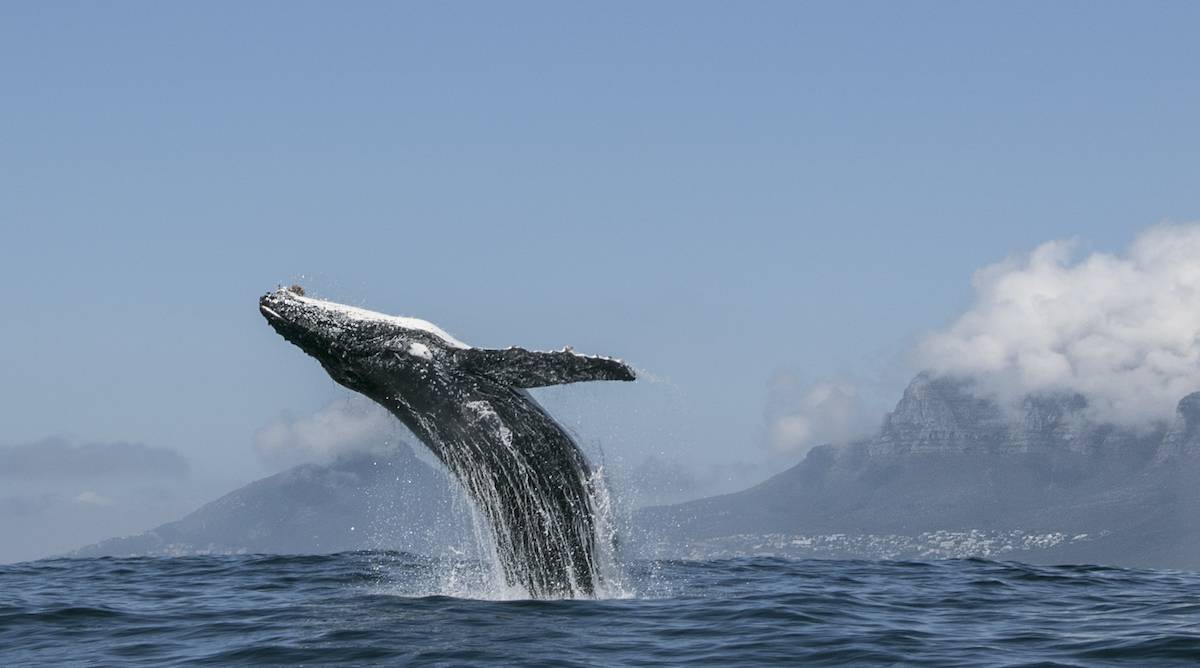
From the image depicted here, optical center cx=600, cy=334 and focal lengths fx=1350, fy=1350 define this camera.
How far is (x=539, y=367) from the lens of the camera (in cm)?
1622

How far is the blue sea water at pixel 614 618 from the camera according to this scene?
14.5 m

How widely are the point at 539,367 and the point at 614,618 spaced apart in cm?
315

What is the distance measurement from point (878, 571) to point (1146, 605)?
6.48 meters

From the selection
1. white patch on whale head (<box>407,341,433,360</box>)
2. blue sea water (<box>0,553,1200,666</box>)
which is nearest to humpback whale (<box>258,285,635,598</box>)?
white patch on whale head (<box>407,341,433,360</box>)

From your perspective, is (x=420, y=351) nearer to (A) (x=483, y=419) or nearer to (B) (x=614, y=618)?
(A) (x=483, y=419)

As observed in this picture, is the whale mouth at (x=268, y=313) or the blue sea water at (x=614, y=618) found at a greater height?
the whale mouth at (x=268, y=313)

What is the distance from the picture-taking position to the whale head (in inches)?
667

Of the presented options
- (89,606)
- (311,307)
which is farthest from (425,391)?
(89,606)

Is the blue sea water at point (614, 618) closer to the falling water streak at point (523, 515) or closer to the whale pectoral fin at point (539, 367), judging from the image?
the falling water streak at point (523, 515)

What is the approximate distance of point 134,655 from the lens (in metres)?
15.4

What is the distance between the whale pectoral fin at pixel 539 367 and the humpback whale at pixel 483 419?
2cm

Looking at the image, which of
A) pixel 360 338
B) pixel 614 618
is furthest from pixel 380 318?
pixel 614 618

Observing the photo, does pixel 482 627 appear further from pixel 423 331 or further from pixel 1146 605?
pixel 1146 605

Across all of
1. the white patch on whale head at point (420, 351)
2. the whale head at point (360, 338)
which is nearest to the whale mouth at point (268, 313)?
the whale head at point (360, 338)
